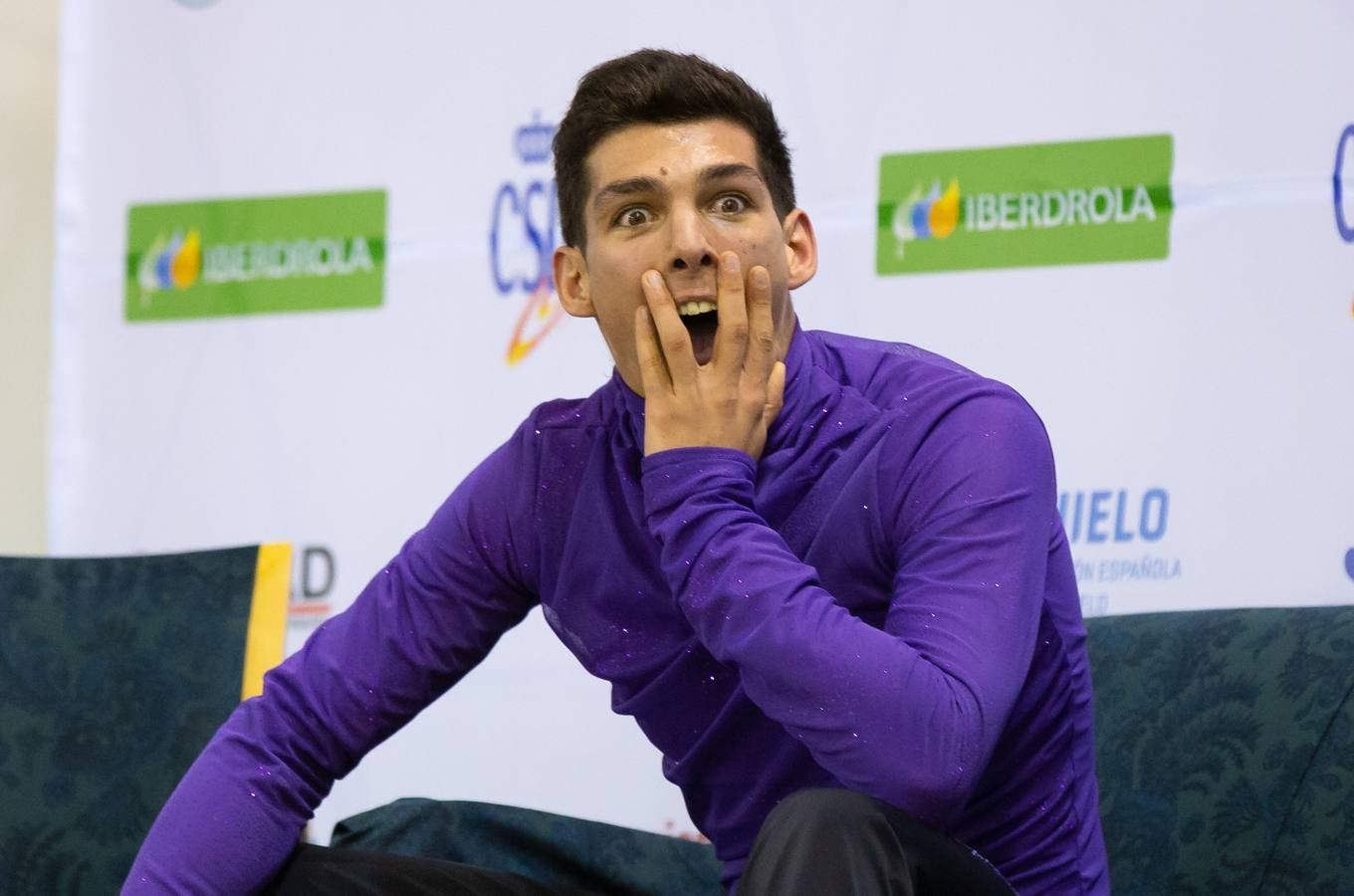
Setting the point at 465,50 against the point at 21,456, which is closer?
the point at 465,50

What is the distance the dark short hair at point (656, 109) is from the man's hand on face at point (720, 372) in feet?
0.57

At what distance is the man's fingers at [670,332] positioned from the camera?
4.73 feet

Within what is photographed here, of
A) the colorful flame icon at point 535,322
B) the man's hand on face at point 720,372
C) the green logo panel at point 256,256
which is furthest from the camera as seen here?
the green logo panel at point 256,256

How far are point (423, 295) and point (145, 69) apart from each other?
733 mm

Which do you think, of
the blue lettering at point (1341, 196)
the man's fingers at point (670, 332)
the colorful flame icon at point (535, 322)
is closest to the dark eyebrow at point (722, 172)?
the man's fingers at point (670, 332)

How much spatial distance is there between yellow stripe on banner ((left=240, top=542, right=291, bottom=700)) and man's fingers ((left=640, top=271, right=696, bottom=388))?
1.06 metres

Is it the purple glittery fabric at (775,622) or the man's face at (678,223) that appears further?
the man's face at (678,223)

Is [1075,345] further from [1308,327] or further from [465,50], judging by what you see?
[465,50]

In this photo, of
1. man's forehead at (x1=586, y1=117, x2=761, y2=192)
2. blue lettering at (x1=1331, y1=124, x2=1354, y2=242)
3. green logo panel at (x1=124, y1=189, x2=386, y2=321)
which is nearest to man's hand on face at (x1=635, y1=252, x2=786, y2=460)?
man's forehead at (x1=586, y1=117, x2=761, y2=192)

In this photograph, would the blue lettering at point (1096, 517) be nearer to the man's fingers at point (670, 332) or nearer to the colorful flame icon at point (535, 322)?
the colorful flame icon at point (535, 322)

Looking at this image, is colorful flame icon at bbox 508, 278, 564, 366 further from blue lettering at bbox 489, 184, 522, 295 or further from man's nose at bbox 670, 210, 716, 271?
man's nose at bbox 670, 210, 716, 271

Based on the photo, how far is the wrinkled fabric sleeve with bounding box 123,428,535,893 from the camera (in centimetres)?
148

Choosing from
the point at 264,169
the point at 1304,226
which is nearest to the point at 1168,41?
the point at 1304,226

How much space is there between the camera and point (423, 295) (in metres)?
2.83
